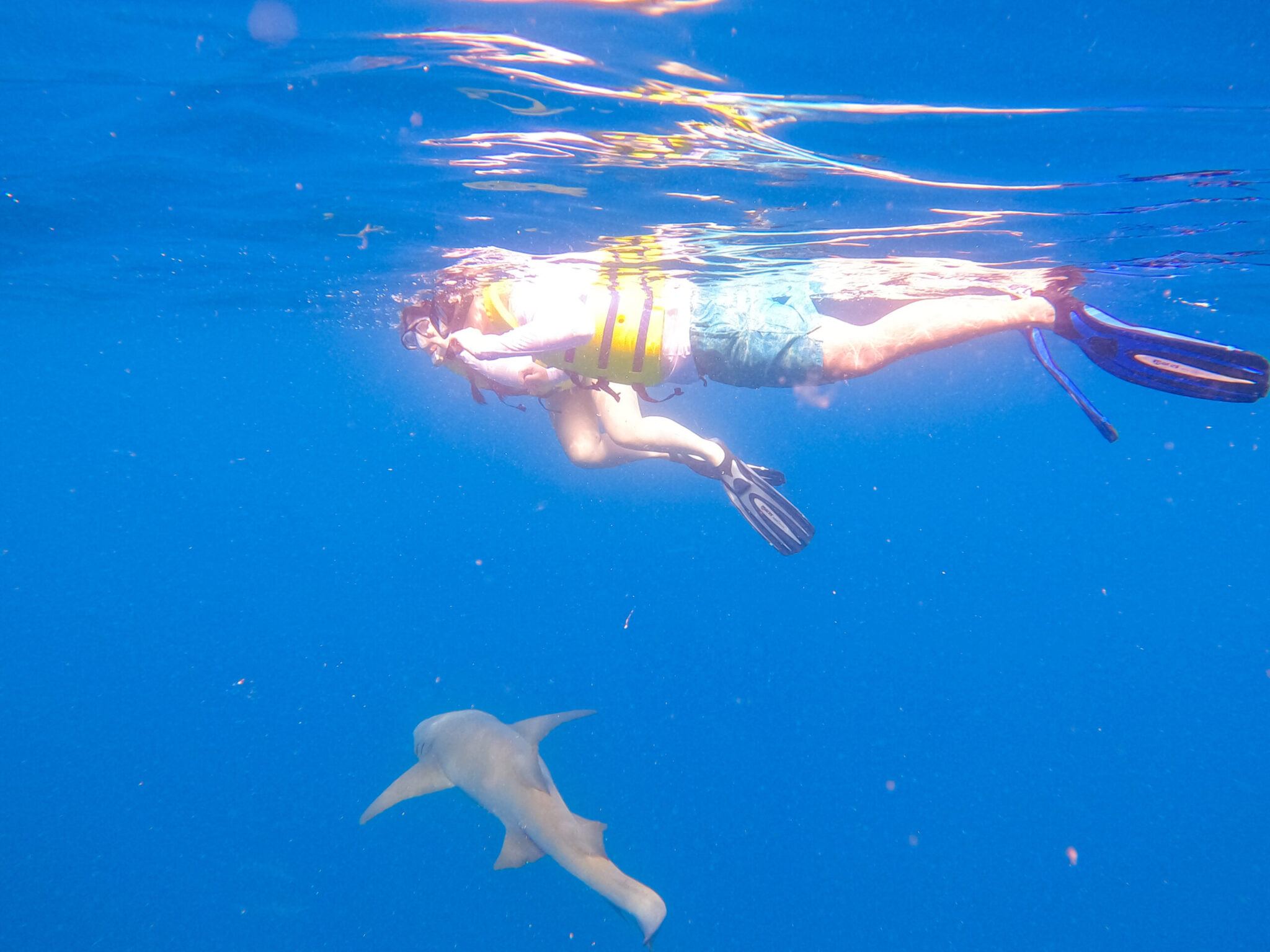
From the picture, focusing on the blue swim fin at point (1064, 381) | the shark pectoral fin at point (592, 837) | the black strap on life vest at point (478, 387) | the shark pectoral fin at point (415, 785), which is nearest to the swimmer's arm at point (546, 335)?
the black strap on life vest at point (478, 387)

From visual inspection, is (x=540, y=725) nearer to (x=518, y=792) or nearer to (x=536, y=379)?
(x=518, y=792)

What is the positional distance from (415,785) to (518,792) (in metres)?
2.21

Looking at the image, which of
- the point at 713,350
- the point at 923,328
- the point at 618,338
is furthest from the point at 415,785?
the point at 923,328

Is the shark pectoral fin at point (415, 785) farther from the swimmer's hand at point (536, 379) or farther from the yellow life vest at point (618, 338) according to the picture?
the yellow life vest at point (618, 338)

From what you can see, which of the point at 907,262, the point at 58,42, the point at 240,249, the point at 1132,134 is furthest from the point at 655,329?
the point at 240,249

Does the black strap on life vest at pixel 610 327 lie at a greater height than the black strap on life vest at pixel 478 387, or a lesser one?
greater

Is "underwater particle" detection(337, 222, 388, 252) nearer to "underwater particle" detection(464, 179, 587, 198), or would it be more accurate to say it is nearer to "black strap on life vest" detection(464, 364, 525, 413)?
"underwater particle" detection(464, 179, 587, 198)

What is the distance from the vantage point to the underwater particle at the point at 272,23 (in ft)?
15.6

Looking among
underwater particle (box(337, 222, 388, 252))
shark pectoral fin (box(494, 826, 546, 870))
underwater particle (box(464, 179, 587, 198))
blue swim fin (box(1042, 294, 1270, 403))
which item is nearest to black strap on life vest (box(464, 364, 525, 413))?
underwater particle (box(464, 179, 587, 198))

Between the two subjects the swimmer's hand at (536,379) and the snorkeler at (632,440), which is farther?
the swimmer's hand at (536,379)

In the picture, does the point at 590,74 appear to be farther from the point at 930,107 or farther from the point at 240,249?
the point at 240,249

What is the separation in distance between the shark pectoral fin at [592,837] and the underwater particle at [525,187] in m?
7.66

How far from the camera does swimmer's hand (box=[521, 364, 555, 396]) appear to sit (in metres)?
7.22

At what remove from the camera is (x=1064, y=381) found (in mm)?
5996
